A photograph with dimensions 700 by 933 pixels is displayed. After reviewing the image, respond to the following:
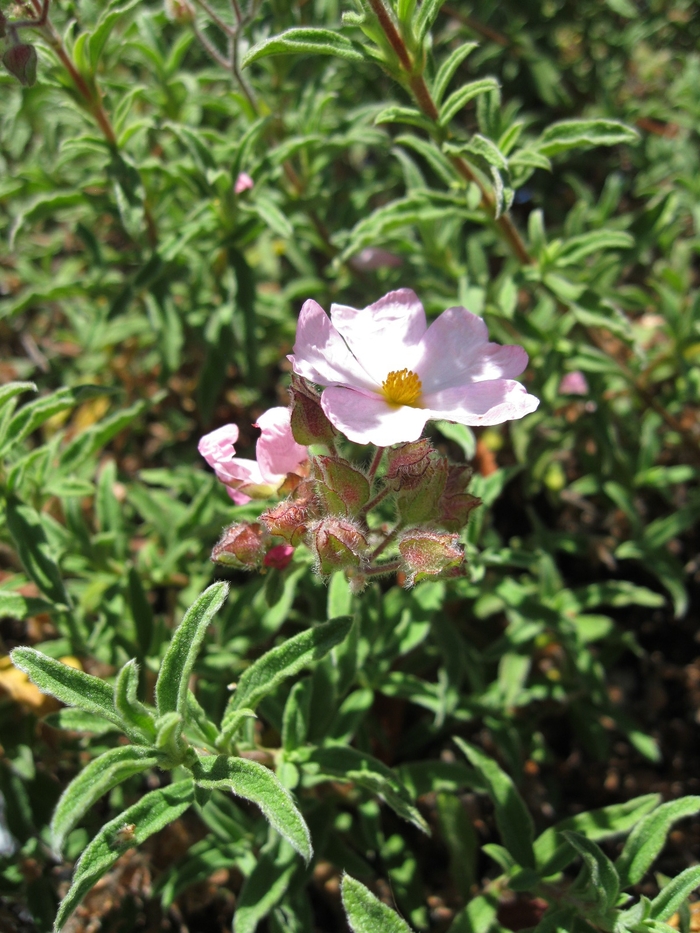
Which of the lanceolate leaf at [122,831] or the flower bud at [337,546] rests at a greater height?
the flower bud at [337,546]

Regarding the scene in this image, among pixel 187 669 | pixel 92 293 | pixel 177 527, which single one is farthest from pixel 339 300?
pixel 187 669

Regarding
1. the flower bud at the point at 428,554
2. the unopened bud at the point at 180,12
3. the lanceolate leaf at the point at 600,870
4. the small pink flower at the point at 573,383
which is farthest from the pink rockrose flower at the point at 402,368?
the unopened bud at the point at 180,12

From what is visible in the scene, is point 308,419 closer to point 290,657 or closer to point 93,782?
point 290,657

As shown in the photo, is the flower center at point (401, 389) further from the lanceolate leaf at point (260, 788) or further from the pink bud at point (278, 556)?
the lanceolate leaf at point (260, 788)

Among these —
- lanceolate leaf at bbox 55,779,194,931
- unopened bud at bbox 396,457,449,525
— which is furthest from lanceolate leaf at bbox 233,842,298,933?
unopened bud at bbox 396,457,449,525

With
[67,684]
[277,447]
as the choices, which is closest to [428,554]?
[277,447]

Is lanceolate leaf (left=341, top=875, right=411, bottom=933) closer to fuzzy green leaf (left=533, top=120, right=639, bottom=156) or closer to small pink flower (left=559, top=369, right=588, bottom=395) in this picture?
fuzzy green leaf (left=533, top=120, right=639, bottom=156)
